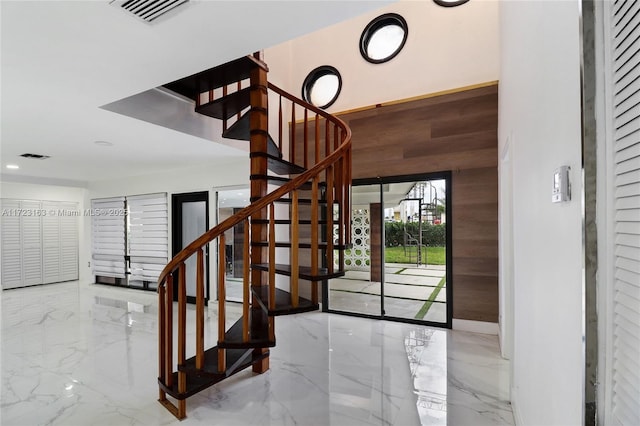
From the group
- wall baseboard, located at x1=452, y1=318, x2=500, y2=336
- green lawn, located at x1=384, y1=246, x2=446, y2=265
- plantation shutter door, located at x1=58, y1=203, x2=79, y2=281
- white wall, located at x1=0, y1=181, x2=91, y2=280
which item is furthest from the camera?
plantation shutter door, located at x1=58, y1=203, x2=79, y2=281

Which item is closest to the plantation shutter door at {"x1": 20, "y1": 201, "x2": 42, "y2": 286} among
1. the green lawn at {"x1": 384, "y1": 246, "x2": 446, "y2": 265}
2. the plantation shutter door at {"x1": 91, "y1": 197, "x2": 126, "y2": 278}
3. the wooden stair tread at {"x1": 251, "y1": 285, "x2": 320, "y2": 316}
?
the plantation shutter door at {"x1": 91, "y1": 197, "x2": 126, "y2": 278}

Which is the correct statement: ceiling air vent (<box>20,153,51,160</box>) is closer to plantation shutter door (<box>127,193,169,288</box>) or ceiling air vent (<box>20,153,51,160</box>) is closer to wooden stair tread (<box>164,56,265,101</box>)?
plantation shutter door (<box>127,193,169,288</box>)

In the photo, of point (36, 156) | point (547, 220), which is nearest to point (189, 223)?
point (36, 156)

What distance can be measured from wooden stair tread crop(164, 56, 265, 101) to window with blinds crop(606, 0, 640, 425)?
8.50ft

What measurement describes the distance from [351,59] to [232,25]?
3.67 m

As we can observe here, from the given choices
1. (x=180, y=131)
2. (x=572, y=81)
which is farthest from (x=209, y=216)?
(x=572, y=81)

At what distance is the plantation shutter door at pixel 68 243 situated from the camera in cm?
791

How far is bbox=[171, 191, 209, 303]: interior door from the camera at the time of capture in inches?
234

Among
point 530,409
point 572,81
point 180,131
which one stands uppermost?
point 180,131

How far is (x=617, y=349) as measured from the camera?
2.48 ft

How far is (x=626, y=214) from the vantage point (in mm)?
720

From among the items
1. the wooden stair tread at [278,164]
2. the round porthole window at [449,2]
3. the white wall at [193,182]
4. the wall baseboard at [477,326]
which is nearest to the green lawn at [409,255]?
the wall baseboard at [477,326]

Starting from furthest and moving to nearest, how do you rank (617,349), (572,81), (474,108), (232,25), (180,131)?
(474,108) < (180,131) < (232,25) < (572,81) < (617,349)

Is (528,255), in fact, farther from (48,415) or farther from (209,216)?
(209,216)
